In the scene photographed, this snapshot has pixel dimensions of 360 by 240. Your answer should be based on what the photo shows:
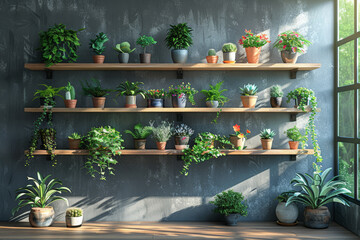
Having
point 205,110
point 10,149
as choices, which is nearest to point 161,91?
point 205,110

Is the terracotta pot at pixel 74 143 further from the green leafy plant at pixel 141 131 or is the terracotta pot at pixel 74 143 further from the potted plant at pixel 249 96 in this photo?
the potted plant at pixel 249 96

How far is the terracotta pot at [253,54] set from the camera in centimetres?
409

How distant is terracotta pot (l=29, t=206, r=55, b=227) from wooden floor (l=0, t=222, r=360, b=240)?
7cm

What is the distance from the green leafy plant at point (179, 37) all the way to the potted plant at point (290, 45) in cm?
104

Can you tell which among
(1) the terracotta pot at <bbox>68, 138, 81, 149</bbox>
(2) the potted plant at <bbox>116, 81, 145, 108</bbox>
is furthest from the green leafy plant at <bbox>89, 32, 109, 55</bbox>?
(1) the terracotta pot at <bbox>68, 138, 81, 149</bbox>

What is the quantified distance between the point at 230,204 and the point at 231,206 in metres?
0.03

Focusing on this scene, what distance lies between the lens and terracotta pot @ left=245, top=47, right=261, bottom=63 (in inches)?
161

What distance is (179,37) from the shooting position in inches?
158

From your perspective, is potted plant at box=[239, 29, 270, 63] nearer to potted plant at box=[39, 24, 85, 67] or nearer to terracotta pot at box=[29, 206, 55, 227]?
potted plant at box=[39, 24, 85, 67]

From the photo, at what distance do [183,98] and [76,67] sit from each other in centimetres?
127

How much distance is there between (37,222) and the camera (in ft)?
12.9

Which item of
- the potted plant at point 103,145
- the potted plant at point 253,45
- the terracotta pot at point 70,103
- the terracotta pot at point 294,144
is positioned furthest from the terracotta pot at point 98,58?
the terracotta pot at point 294,144

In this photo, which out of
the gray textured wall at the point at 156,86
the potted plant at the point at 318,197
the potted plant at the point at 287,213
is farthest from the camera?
the gray textured wall at the point at 156,86

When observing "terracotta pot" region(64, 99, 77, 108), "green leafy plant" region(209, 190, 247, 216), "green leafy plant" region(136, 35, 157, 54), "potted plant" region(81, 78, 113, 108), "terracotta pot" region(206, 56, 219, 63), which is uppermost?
"green leafy plant" region(136, 35, 157, 54)
